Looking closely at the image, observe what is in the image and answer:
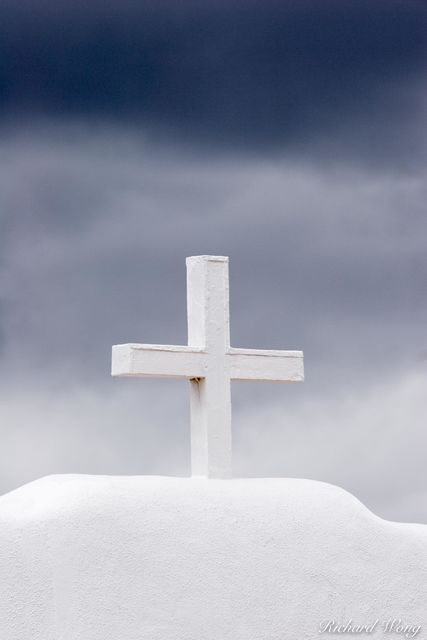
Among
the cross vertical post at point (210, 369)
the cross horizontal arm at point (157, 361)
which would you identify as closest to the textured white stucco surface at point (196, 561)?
the cross vertical post at point (210, 369)

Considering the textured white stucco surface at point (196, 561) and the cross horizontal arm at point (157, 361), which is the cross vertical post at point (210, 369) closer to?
the cross horizontal arm at point (157, 361)

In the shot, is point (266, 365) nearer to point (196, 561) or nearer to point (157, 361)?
point (157, 361)

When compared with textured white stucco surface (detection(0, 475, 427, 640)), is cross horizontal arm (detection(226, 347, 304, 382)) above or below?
above

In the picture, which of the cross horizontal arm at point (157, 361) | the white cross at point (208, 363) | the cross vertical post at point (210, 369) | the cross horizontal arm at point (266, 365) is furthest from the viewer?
the cross horizontal arm at point (266, 365)

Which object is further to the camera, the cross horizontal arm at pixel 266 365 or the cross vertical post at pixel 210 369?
the cross horizontal arm at pixel 266 365

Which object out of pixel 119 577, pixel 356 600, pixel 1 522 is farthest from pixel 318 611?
pixel 1 522

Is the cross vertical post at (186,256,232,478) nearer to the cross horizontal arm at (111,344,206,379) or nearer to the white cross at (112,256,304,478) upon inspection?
the white cross at (112,256,304,478)

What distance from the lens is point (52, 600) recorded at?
7633 millimetres

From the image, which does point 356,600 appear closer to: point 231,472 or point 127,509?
point 231,472

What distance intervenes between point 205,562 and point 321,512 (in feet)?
3.27

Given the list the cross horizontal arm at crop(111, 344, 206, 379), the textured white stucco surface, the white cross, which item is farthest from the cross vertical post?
the textured white stucco surface

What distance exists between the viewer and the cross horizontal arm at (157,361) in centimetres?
850

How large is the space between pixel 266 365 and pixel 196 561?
1.65 meters

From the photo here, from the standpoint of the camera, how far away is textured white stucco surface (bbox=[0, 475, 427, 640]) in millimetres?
7676
